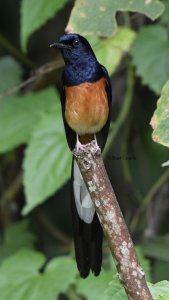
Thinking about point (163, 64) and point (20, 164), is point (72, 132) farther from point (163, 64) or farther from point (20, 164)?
point (20, 164)

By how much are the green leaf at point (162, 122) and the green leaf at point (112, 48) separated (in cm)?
132

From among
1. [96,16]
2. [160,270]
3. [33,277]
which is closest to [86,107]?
[96,16]

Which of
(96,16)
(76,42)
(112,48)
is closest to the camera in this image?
(96,16)

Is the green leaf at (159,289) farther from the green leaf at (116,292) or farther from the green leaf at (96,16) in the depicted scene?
the green leaf at (96,16)

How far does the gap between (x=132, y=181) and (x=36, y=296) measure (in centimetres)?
147

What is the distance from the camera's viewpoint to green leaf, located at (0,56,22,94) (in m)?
4.53

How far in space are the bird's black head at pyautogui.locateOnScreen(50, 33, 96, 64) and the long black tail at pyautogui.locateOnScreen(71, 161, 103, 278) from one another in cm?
46

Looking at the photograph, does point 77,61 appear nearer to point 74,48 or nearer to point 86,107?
point 74,48

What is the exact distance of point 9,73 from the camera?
4594mm

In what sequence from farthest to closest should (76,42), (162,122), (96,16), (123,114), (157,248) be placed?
(157,248) → (123,114) → (76,42) → (96,16) → (162,122)

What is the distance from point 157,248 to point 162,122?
6.69 ft

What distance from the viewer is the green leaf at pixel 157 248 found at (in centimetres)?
414

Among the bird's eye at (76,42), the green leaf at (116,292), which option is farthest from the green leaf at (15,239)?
the green leaf at (116,292)

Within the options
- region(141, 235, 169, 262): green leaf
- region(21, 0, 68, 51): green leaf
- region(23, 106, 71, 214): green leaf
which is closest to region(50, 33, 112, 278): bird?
region(23, 106, 71, 214): green leaf
